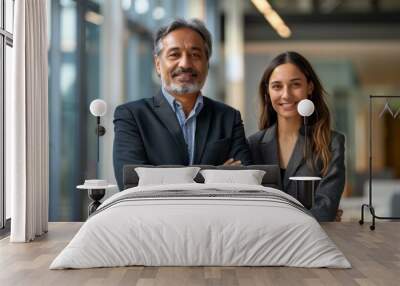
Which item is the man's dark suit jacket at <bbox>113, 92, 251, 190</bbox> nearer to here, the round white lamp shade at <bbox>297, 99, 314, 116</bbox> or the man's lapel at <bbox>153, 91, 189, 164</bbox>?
the man's lapel at <bbox>153, 91, 189, 164</bbox>

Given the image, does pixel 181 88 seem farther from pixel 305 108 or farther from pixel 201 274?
pixel 201 274

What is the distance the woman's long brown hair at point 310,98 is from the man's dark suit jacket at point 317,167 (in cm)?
9

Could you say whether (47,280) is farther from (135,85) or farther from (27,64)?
(135,85)

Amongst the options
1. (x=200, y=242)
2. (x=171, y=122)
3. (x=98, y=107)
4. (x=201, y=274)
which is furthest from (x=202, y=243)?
(x=98, y=107)

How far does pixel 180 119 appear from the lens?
254 inches

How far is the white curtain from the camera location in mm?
5469

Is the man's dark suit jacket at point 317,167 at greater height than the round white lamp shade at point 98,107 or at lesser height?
lesser

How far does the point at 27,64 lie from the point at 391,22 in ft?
13.2

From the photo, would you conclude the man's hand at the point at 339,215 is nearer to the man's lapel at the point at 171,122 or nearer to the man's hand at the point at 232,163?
the man's hand at the point at 232,163

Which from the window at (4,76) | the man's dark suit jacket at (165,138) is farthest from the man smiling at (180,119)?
the window at (4,76)

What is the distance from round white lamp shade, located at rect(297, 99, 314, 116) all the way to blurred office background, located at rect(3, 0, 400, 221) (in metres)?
0.75

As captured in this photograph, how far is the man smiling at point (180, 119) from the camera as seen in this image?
6305mm

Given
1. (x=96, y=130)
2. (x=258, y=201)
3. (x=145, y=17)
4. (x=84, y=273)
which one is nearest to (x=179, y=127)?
(x=96, y=130)

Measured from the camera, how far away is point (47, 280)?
12.5 feet
